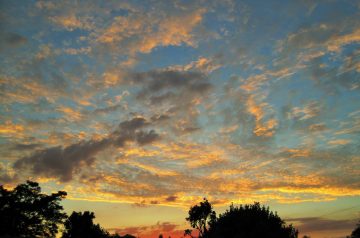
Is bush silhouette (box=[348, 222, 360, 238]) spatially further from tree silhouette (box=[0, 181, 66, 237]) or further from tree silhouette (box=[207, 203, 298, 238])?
tree silhouette (box=[0, 181, 66, 237])

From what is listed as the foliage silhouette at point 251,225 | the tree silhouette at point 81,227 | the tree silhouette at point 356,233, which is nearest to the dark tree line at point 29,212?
the tree silhouette at point 81,227

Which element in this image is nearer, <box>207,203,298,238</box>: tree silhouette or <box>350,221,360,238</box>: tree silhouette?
<box>207,203,298,238</box>: tree silhouette

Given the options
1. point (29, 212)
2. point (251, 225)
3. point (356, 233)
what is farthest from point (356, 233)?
point (29, 212)

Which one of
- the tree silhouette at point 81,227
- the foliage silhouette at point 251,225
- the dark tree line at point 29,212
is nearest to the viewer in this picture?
the foliage silhouette at point 251,225

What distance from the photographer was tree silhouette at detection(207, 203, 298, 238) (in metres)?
37.5

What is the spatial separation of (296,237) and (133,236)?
94.2m

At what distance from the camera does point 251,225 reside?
39000mm

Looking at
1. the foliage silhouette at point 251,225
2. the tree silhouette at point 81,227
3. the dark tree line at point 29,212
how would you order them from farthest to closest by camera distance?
the tree silhouette at point 81,227 → the dark tree line at point 29,212 → the foliage silhouette at point 251,225

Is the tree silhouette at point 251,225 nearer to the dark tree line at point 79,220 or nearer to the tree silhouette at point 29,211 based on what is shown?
the dark tree line at point 79,220

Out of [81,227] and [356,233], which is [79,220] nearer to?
[81,227]

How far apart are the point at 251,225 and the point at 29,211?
4428 centimetres

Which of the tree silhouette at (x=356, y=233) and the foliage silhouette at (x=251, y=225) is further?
the tree silhouette at (x=356, y=233)

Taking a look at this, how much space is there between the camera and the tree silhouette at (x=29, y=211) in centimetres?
5566

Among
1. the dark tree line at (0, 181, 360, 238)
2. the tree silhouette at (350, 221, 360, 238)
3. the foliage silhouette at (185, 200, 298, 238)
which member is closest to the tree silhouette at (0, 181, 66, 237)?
the dark tree line at (0, 181, 360, 238)
